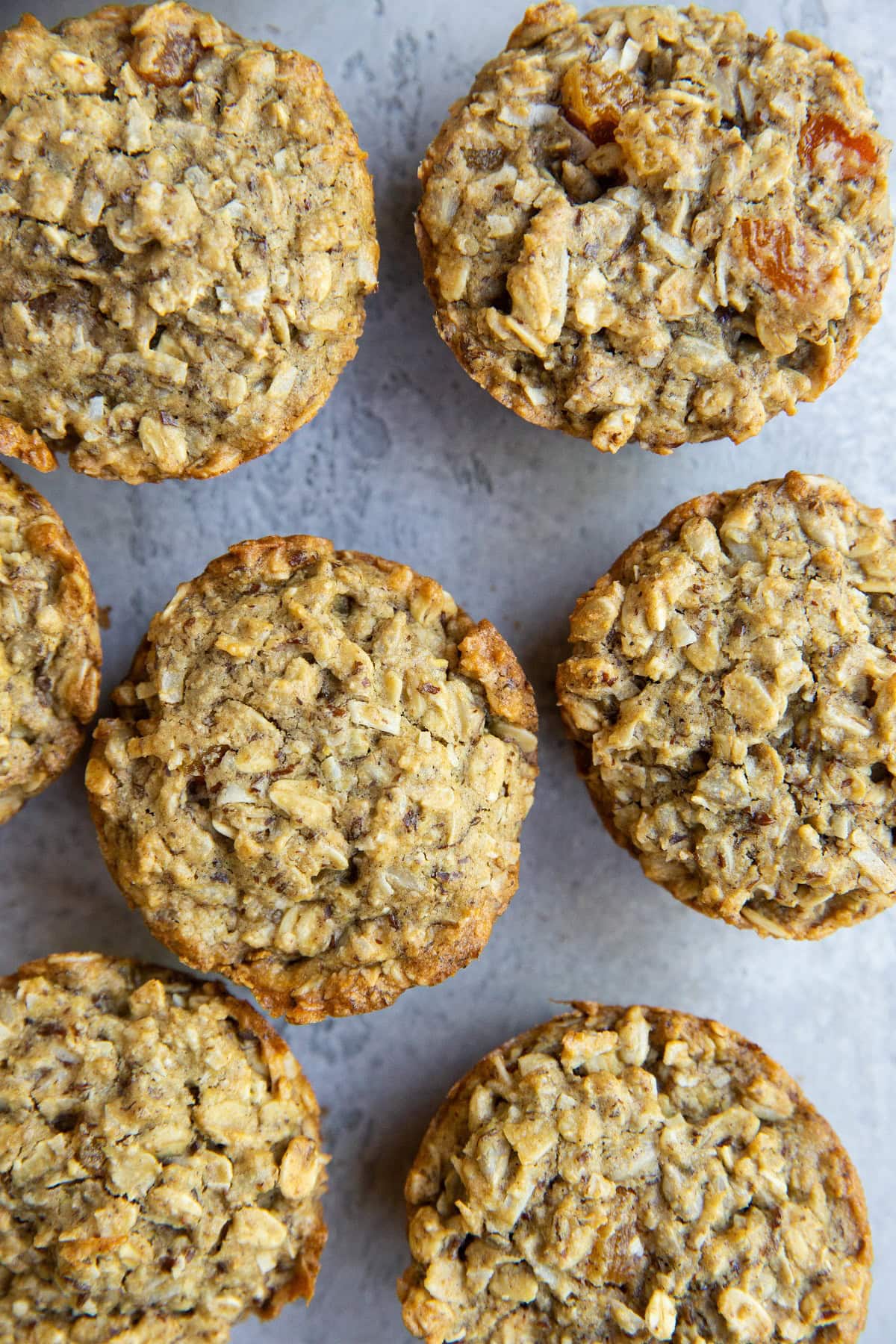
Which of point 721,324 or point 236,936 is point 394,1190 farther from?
point 721,324

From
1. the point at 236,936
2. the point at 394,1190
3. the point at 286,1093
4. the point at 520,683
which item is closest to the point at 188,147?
the point at 520,683

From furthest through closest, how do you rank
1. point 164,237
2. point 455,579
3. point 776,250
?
point 455,579, point 776,250, point 164,237

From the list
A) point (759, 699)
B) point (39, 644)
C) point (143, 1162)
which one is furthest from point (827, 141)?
point (143, 1162)

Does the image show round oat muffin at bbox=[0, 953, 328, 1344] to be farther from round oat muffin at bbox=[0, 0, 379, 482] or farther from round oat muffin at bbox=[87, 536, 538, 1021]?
round oat muffin at bbox=[0, 0, 379, 482]

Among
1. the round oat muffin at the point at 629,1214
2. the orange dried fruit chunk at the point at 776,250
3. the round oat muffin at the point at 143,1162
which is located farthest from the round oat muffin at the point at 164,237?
the round oat muffin at the point at 629,1214

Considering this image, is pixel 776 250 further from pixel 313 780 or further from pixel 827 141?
pixel 313 780

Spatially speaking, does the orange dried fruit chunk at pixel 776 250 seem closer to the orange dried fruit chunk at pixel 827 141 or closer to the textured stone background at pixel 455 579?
the orange dried fruit chunk at pixel 827 141
